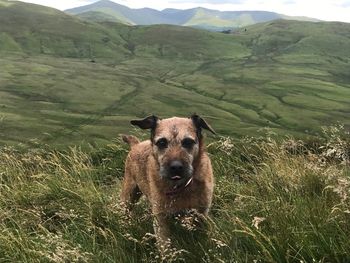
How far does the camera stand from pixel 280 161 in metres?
10.7

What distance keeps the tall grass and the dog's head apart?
0.83 meters

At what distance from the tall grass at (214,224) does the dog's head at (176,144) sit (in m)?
0.83

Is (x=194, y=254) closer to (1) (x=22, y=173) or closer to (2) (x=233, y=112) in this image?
(1) (x=22, y=173)

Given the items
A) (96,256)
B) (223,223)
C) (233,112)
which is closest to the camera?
(96,256)

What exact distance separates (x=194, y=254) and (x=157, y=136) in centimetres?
267

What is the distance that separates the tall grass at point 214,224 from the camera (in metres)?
5.68

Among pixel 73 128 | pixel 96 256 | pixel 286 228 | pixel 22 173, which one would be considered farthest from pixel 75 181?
pixel 73 128

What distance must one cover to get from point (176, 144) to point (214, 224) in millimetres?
2175

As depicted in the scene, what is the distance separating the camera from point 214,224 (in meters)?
6.38

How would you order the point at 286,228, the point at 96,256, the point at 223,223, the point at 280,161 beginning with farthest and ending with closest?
the point at 280,161
the point at 223,223
the point at 96,256
the point at 286,228

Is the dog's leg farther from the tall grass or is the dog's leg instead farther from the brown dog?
the brown dog

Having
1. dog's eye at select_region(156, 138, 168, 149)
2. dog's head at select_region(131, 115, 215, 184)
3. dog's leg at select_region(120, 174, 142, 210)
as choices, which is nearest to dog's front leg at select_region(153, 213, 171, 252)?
dog's head at select_region(131, 115, 215, 184)

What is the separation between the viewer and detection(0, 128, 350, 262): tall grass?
568 centimetres

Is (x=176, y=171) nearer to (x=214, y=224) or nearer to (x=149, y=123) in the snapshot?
(x=214, y=224)
